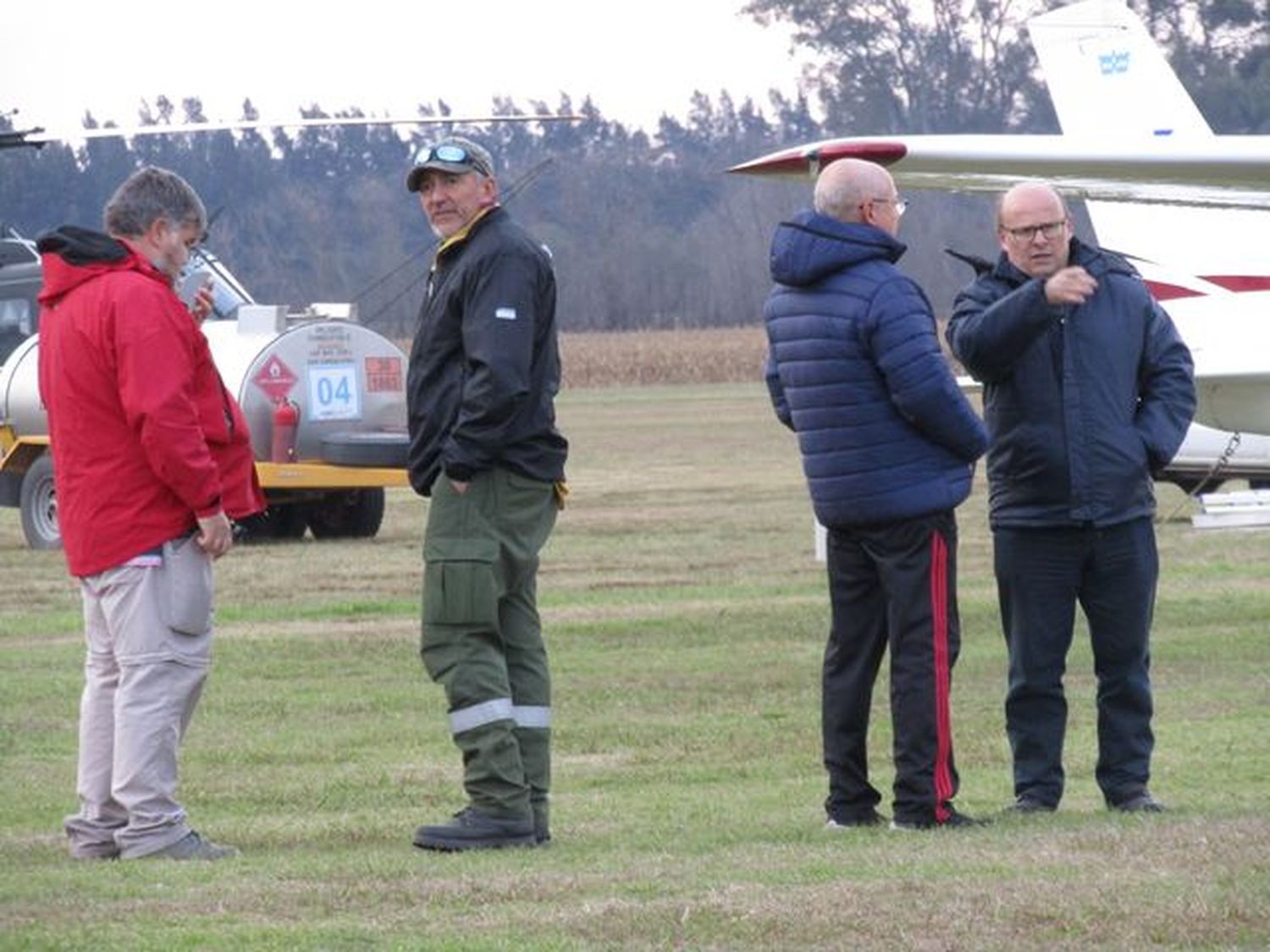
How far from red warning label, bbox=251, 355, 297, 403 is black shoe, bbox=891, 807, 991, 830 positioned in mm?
11640

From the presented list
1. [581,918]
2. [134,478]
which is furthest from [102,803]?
[581,918]

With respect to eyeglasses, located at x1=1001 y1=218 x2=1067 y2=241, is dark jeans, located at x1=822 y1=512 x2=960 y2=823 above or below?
below

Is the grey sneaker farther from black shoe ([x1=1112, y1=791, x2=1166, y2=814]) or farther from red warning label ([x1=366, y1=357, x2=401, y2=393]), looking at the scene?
red warning label ([x1=366, y1=357, x2=401, y2=393])

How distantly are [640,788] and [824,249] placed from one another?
7.10 feet

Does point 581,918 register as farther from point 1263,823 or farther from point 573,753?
point 573,753

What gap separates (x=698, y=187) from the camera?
282 ft

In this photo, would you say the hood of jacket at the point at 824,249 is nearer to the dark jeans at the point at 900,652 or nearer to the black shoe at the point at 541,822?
the dark jeans at the point at 900,652

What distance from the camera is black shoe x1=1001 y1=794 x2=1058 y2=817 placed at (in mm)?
7570

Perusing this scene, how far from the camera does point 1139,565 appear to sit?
7.57 meters

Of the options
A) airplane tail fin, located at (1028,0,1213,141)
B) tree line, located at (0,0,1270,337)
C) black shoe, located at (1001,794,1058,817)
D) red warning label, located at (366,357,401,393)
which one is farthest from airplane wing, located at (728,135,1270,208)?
tree line, located at (0,0,1270,337)

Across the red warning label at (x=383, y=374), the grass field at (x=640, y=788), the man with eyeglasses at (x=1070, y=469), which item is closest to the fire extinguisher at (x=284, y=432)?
the red warning label at (x=383, y=374)

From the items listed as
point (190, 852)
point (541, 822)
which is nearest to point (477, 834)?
point (541, 822)

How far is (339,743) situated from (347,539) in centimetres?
1027

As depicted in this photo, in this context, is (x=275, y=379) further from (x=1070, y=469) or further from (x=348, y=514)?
(x=1070, y=469)
